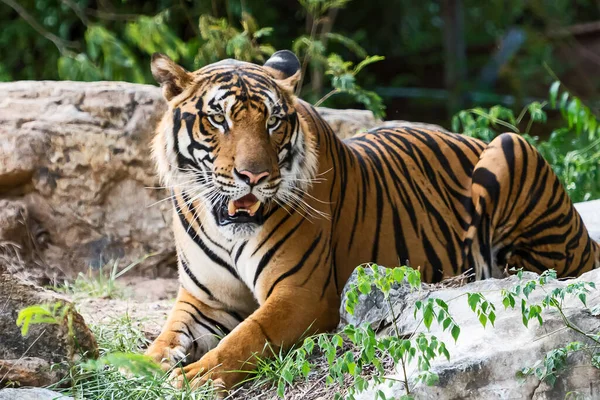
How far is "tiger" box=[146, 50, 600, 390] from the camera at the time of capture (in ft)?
12.2

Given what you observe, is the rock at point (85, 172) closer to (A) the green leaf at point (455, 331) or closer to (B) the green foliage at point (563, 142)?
(B) the green foliage at point (563, 142)

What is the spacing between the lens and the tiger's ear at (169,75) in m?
3.90

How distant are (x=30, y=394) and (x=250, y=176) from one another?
3.73 ft

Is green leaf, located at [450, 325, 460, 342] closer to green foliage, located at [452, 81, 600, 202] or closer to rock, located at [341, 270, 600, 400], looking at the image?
rock, located at [341, 270, 600, 400]

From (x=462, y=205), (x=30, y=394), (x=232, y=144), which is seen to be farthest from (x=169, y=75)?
(x=462, y=205)

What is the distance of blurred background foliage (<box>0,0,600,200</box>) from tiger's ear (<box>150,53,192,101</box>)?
229 centimetres

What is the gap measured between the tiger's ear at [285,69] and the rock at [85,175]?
165 centimetres

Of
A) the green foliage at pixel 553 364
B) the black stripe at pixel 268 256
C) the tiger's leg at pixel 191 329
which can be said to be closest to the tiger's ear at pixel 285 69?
the black stripe at pixel 268 256

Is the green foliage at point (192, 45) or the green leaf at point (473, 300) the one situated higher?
the green foliage at point (192, 45)

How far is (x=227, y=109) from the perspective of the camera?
12.3 feet

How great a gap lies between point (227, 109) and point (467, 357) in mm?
1448

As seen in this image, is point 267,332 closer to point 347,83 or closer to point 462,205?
point 462,205

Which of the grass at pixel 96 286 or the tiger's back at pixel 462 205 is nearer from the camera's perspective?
→ the tiger's back at pixel 462 205

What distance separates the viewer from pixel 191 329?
4023 millimetres
